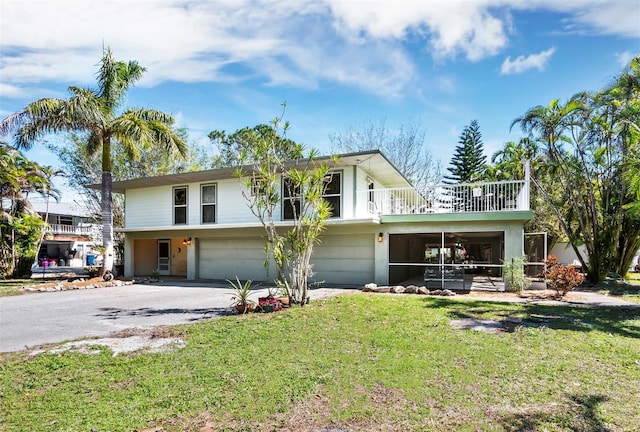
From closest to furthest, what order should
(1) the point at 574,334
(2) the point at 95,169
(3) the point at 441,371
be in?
(3) the point at 441,371
(1) the point at 574,334
(2) the point at 95,169

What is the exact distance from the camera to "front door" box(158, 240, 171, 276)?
2053 cm

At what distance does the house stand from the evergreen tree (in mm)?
12889

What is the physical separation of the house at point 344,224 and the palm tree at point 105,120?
1.97 m

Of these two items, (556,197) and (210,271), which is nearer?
(210,271)

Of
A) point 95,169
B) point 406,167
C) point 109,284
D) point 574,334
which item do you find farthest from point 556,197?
point 95,169

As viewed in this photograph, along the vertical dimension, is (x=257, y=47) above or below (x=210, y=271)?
above

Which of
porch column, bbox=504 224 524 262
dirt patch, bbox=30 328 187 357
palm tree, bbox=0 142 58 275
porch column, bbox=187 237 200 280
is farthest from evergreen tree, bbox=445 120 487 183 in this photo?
dirt patch, bbox=30 328 187 357

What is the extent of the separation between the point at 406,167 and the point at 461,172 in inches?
292

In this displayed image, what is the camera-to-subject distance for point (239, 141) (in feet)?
93.7

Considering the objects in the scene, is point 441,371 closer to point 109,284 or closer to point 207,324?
point 207,324

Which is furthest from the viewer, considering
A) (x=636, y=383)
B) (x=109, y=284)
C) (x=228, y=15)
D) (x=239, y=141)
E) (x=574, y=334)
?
(x=239, y=141)

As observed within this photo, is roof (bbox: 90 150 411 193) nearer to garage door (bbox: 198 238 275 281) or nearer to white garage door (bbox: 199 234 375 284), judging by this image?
white garage door (bbox: 199 234 375 284)

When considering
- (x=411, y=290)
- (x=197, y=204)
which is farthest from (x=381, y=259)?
(x=197, y=204)

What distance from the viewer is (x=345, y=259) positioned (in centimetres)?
1480
